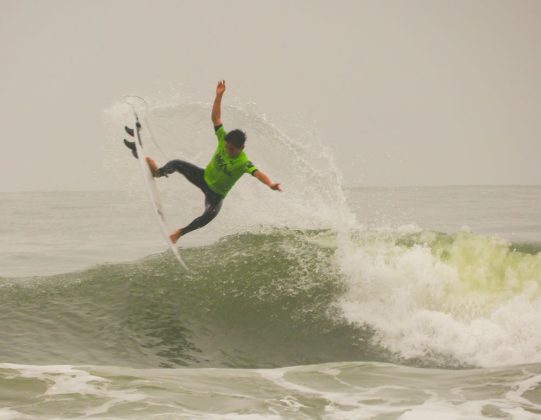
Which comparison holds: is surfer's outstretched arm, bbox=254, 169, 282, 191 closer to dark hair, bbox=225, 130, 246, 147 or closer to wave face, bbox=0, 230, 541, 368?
dark hair, bbox=225, 130, 246, 147

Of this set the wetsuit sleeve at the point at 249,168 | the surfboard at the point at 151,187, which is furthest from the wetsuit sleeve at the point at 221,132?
the surfboard at the point at 151,187

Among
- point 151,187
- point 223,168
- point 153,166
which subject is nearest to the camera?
point 223,168

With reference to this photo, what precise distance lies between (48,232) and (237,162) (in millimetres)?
16998

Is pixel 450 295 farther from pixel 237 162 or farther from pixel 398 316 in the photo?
pixel 237 162

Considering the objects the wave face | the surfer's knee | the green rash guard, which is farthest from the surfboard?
the wave face

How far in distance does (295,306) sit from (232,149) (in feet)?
8.22

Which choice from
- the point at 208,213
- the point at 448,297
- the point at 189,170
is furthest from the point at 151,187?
the point at 448,297

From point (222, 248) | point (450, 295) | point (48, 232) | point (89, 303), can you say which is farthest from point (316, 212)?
point (48, 232)

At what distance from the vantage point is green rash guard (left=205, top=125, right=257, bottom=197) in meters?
9.99

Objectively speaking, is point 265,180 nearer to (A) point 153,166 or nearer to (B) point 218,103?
(B) point 218,103

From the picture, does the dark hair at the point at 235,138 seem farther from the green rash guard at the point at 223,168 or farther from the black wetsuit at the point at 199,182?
the black wetsuit at the point at 199,182

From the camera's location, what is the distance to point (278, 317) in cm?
1051

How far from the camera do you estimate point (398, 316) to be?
10.2m

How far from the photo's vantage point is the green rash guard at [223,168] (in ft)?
32.8
